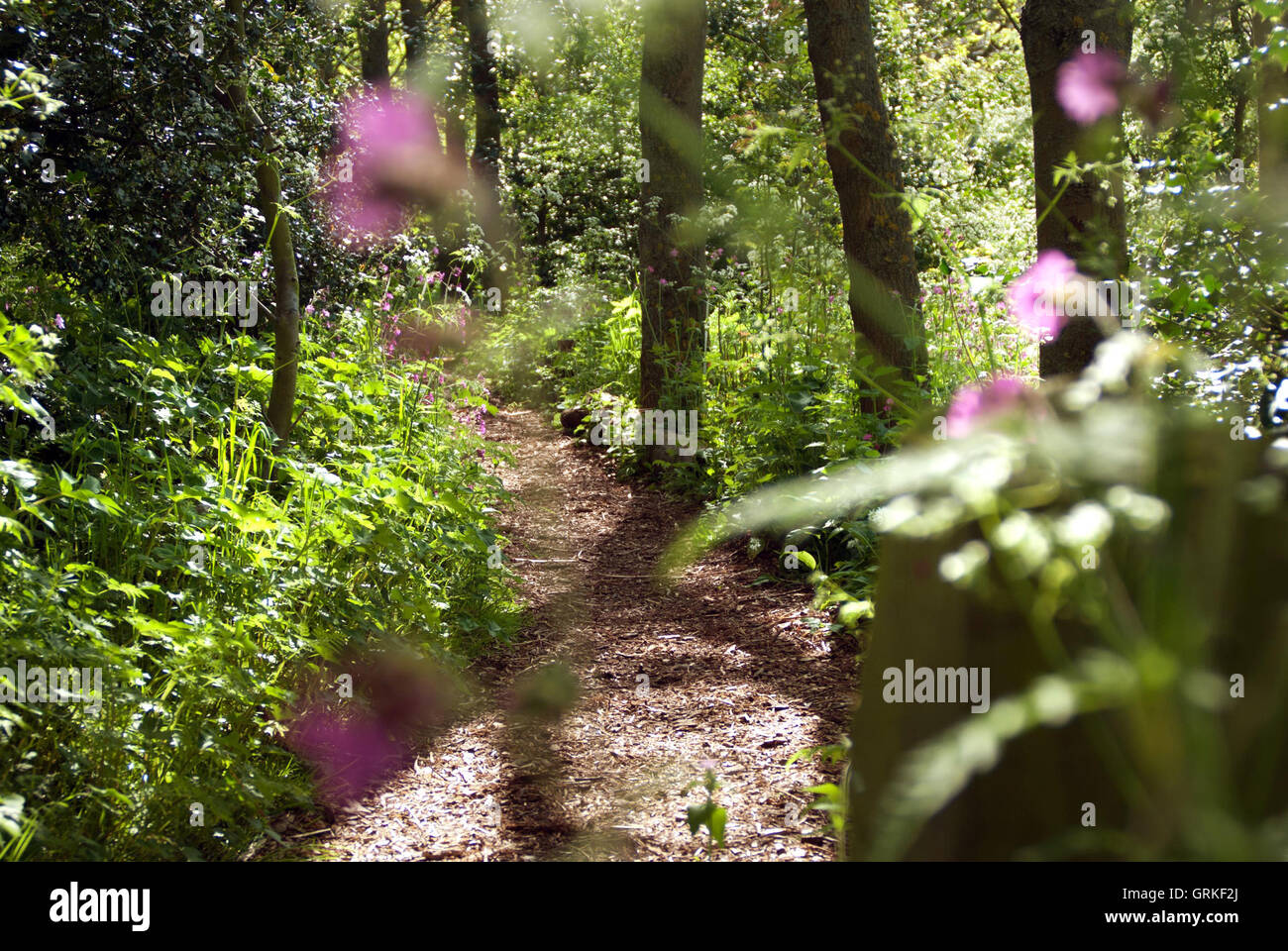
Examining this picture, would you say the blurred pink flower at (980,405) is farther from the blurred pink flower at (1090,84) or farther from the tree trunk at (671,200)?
the tree trunk at (671,200)

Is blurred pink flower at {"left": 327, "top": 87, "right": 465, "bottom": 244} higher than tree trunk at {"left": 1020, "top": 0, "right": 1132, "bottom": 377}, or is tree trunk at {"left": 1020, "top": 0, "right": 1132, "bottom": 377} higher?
blurred pink flower at {"left": 327, "top": 87, "right": 465, "bottom": 244}

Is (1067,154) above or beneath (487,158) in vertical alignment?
beneath

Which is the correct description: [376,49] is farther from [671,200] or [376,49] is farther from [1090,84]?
[1090,84]

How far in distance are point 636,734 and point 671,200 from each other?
5713 millimetres

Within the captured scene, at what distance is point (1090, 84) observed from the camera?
3.32 metres

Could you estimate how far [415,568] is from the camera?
179 inches

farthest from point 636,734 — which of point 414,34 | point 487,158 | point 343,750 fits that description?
point 487,158

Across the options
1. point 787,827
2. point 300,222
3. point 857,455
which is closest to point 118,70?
point 300,222

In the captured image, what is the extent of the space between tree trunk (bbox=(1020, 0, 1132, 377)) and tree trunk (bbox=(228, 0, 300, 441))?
3.44 m

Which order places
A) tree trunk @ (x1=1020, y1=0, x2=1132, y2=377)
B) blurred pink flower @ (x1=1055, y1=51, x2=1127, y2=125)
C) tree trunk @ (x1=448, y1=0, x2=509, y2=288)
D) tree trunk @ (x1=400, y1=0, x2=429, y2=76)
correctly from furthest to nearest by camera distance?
tree trunk @ (x1=448, y1=0, x2=509, y2=288)
tree trunk @ (x1=400, y1=0, x2=429, y2=76)
tree trunk @ (x1=1020, y1=0, x2=1132, y2=377)
blurred pink flower @ (x1=1055, y1=51, x2=1127, y2=125)

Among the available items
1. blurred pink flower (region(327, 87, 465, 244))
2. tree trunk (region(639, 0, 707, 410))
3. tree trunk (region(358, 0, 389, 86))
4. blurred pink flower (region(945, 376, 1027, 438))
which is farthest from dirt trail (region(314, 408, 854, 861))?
tree trunk (region(358, 0, 389, 86))

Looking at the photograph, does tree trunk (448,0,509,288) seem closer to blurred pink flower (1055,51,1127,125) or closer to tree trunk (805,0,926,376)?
tree trunk (805,0,926,376)

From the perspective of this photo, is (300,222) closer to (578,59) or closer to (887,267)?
(887,267)

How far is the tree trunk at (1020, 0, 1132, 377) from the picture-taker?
379 centimetres
